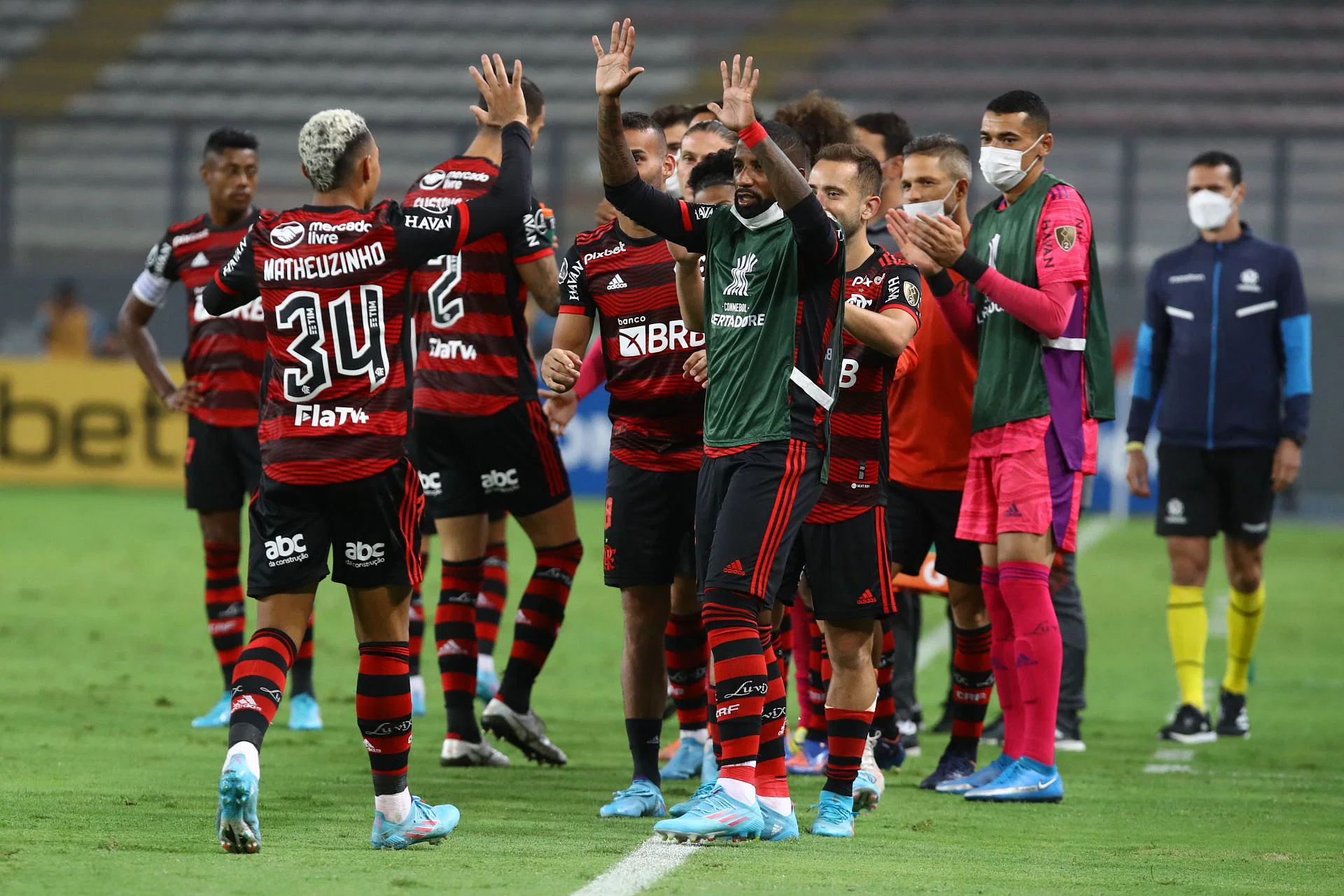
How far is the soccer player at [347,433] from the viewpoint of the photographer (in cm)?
484

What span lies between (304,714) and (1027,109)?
3716 mm

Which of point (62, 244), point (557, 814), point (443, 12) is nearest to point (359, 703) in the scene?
point (557, 814)

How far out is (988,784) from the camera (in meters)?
6.04

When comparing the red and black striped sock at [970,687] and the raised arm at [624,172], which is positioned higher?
the raised arm at [624,172]

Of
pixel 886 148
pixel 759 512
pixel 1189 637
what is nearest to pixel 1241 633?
pixel 1189 637

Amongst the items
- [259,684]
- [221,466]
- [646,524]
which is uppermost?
[646,524]

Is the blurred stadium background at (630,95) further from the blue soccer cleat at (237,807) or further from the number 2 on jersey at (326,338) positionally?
the blue soccer cleat at (237,807)

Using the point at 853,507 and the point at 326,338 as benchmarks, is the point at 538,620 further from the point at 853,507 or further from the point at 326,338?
the point at 326,338

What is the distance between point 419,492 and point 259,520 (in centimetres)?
44

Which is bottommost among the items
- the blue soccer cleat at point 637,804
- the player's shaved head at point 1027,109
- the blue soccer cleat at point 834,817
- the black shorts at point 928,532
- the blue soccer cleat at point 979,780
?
the blue soccer cleat at point 979,780

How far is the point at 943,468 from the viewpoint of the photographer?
6.40m

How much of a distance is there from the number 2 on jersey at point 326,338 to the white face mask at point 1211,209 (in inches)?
173

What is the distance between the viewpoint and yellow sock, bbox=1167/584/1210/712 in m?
7.67

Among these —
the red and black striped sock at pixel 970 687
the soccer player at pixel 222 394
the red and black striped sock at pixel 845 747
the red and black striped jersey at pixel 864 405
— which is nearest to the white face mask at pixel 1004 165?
the red and black striped jersey at pixel 864 405
